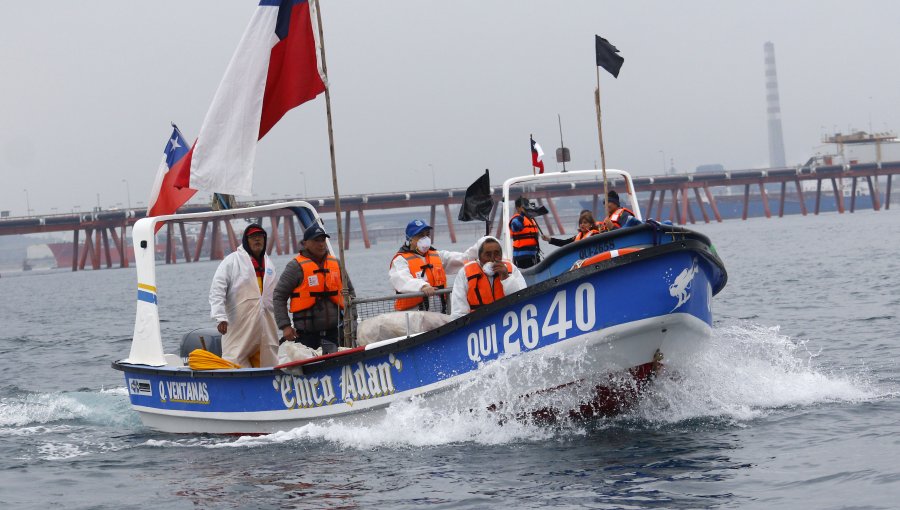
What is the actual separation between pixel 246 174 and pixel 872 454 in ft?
19.3

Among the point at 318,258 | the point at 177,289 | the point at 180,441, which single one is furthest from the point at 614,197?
the point at 177,289

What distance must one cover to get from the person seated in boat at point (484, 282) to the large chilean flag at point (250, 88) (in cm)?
230

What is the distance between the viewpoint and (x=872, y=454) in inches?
339

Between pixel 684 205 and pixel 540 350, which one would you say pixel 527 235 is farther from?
pixel 684 205

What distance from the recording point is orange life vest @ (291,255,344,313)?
36.2ft

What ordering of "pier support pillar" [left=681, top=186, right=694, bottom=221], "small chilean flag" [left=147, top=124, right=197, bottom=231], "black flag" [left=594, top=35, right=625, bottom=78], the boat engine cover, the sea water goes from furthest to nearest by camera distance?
1. "pier support pillar" [left=681, top=186, right=694, bottom=221]
2. "black flag" [left=594, top=35, right=625, bottom=78]
3. the boat engine cover
4. "small chilean flag" [left=147, top=124, right=197, bottom=231]
5. the sea water

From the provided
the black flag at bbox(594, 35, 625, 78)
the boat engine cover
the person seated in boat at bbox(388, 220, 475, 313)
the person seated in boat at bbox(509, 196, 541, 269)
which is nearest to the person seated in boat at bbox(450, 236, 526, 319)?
the person seated in boat at bbox(388, 220, 475, 313)

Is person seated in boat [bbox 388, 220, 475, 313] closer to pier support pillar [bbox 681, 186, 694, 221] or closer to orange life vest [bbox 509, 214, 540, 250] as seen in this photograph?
orange life vest [bbox 509, 214, 540, 250]

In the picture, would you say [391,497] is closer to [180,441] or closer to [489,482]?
[489,482]

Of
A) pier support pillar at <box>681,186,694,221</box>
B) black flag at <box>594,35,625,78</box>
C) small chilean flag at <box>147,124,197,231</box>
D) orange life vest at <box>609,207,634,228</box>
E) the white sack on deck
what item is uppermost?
black flag at <box>594,35,625,78</box>

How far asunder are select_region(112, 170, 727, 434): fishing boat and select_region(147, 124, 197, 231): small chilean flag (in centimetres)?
185

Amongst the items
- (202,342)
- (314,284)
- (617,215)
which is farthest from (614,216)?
(202,342)

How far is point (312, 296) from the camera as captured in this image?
36.4ft

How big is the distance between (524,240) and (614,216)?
1.15 meters
